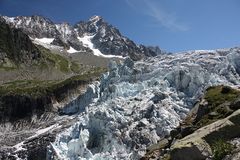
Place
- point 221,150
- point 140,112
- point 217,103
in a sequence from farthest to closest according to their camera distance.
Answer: point 140,112 < point 217,103 < point 221,150

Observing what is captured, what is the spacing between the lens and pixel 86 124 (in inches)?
3915

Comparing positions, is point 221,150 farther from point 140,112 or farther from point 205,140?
point 140,112

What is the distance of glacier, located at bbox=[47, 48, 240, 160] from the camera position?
91.8 metres

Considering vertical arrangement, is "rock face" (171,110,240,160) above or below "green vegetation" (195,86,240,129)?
below

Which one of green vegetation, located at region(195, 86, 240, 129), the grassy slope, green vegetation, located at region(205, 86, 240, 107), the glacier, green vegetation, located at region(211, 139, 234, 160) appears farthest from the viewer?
the glacier

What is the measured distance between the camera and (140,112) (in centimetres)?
10488

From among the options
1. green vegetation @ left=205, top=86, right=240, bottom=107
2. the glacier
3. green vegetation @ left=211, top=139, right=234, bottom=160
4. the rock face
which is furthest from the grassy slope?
the glacier

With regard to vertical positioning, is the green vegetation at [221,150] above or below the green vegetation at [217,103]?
below

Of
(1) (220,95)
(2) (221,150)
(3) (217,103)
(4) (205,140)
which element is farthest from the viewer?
(1) (220,95)

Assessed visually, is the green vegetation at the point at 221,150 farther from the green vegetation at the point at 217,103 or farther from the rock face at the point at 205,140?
the green vegetation at the point at 217,103

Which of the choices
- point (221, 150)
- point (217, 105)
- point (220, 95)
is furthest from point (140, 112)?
point (221, 150)

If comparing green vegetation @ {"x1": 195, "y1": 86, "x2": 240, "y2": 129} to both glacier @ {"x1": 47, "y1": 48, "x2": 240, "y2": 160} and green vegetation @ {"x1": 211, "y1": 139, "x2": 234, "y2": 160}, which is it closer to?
green vegetation @ {"x1": 211, "y1": 139, "x2": 234, "y2": 160}

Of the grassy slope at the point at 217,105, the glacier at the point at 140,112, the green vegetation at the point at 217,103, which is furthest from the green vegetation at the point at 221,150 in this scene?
the glacier at the point at 140,112

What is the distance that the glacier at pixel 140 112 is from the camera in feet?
301
